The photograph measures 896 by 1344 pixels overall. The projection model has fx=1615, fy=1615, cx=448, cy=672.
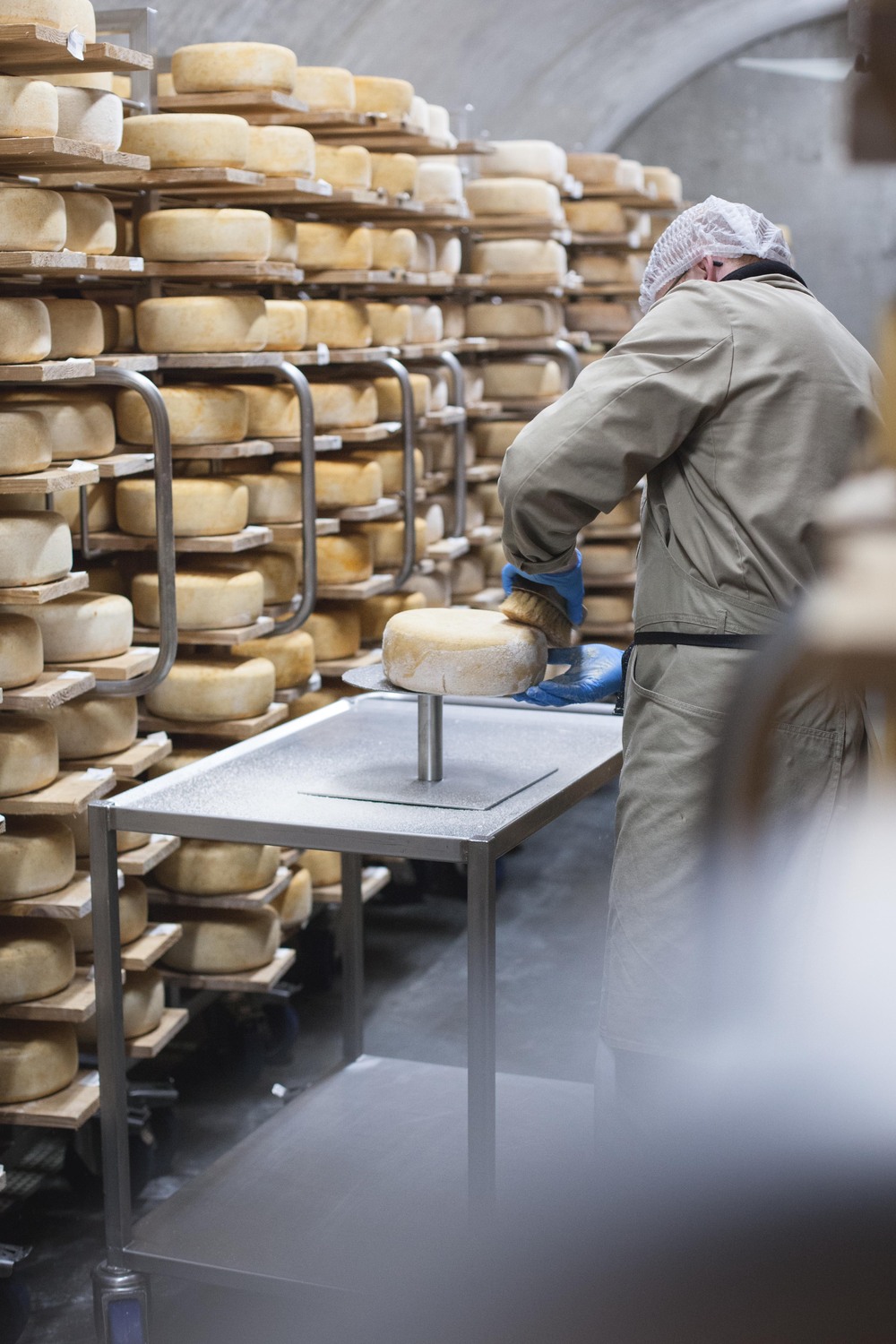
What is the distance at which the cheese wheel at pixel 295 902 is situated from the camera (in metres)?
3.64

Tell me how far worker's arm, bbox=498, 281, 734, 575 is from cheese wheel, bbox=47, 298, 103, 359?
1175 millimetres

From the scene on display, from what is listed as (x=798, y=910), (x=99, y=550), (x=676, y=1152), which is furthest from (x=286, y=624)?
(x=676, y=1152)

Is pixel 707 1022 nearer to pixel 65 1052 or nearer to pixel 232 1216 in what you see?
pixel 232 1216

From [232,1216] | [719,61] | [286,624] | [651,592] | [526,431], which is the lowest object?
[232,1216]

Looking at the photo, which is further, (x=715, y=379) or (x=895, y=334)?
(x=715, y=379)

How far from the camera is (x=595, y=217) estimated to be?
5980mm

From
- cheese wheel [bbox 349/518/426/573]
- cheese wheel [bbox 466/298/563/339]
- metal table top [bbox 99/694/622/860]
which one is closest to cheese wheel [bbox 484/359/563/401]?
cheese wheel [bbox 466/298/563/339]

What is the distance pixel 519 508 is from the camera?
7.03 ft

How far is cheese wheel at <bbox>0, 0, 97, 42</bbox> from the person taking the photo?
100 inches

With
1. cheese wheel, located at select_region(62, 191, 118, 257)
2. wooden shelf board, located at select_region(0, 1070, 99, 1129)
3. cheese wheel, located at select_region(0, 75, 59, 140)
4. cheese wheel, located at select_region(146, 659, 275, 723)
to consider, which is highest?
cheese wheel, located at select_region(0, 75, 59, 140)

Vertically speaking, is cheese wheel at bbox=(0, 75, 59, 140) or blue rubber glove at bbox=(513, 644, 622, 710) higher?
cheese wheel at bbox=(0, 75, 59, 140)

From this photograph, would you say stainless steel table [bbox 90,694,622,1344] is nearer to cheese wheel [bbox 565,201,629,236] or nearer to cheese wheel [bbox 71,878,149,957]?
cheese wheel [bbox 71,878,149,957]

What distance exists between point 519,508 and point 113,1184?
1179 mm

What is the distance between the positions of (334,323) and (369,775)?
Result: 175 cm
